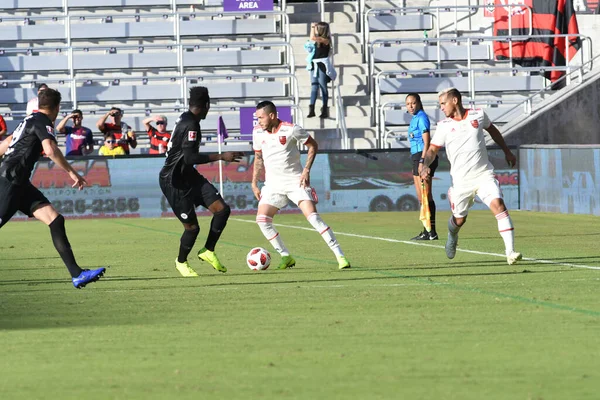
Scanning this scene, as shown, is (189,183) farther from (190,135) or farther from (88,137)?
(88,137)

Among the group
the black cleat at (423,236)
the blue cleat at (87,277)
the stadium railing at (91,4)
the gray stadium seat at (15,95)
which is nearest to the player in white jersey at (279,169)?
the blue cleat at (87,277)

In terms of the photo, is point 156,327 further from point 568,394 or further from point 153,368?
point 568,394

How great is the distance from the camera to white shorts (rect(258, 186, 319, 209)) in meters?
13.8

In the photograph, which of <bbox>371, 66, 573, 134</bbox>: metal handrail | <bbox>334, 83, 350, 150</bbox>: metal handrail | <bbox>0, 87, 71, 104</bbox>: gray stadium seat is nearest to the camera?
<bbox>334, 83, 350, 150</bbox>: metal handrail

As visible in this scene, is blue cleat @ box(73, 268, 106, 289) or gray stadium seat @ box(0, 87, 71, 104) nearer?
blue cleat @ box(73, 268, 106, 289)

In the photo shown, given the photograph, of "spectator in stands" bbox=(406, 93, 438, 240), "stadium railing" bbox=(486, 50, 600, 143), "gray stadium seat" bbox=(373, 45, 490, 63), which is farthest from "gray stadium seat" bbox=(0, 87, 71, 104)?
"spectator in stands" bbox=(406, 93, 438, 240)

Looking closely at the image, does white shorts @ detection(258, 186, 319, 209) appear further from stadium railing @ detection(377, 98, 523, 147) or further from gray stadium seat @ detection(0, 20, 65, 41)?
gray stadium seat @ detection(0, 20, 65, 41)

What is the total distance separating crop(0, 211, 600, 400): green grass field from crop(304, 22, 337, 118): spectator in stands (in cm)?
1430

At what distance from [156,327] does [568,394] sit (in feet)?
12.2

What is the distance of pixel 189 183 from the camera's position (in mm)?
13438

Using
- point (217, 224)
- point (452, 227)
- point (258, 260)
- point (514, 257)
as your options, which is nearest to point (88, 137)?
point (258, 260)

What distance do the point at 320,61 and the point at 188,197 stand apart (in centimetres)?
1713

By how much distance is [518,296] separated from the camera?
1041 cm

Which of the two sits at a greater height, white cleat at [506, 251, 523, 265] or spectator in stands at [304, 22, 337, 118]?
spectator in stands at [304, 22, 337, 118]
